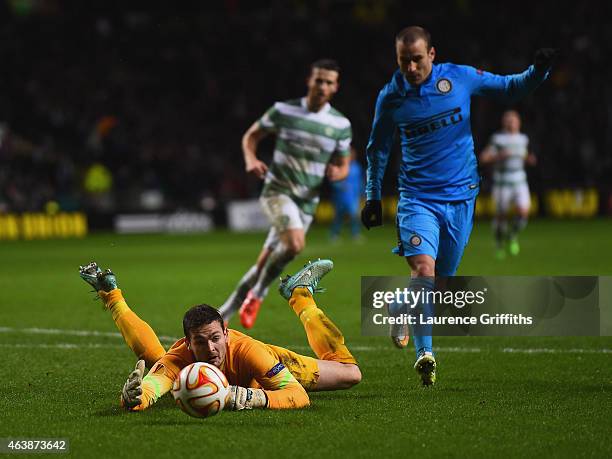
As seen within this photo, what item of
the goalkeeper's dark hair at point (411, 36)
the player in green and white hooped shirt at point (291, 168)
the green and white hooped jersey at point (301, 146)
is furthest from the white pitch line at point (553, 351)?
the goalkeeper's dark hair at point (411, 36)

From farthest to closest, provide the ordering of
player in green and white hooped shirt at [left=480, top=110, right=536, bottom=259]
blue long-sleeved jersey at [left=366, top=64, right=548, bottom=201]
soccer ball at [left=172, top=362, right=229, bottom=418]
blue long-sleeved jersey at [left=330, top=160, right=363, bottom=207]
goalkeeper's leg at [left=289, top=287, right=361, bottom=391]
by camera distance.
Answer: blue long-sleeved jersey at [left=330, top=160, right=363, bottom=207] → player in green and white hooped shirt at [left=480, top=110, right=536, bottom=259] → blue long-sleeved jersey at [left=366, top=64, right=548, bottom=201] → goalkeeper's leg at [left=289, top=287, right=361, bottom=391] → soccer ball at [left=172, top=362, right=229, bottom=418]

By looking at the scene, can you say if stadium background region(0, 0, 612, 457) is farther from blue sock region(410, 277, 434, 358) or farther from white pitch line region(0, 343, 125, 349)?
blue sock region(410, 277, 434, 358)

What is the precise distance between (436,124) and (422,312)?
1272 mm

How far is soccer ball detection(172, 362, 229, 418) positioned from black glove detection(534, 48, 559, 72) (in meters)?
2.92

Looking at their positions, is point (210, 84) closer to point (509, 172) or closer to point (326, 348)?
point (509, 172)

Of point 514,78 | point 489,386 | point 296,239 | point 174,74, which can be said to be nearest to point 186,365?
point 489,386

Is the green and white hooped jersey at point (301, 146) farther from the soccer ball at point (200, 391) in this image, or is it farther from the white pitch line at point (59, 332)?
the soccer ball at point (200, 391)

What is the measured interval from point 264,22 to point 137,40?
3.97m

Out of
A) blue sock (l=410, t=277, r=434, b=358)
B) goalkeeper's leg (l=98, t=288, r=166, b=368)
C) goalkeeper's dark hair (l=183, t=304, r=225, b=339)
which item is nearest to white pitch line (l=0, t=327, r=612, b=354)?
blue sock (l=410, t=277, r=434, b=358)

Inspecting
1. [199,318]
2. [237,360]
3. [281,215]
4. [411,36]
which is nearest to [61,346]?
[281,215]

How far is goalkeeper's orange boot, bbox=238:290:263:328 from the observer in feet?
32.3

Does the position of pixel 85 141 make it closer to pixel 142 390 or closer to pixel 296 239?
pixel 296 239

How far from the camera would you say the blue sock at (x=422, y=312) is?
23.4ft

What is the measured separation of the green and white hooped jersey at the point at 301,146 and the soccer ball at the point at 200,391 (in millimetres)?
4507
